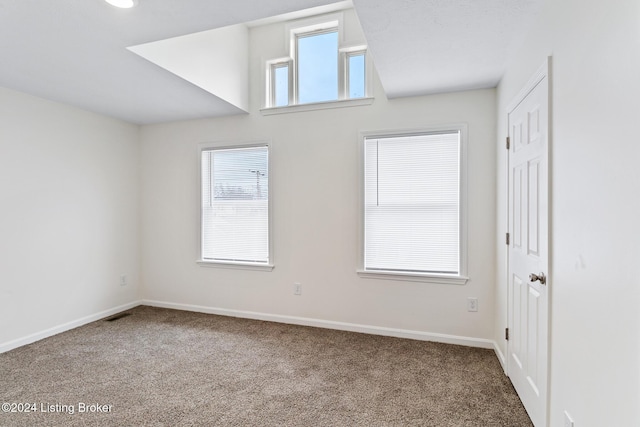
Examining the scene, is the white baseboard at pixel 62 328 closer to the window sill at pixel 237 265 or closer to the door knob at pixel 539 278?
the window sill at pixel 237 265

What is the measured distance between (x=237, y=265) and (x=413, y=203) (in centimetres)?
217

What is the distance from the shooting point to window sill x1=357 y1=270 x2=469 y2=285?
3.04m

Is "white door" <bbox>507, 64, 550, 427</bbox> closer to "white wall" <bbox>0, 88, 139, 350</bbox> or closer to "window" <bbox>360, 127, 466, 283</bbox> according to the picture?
"window" <bbox>360, 127, 466, 283</bbox>

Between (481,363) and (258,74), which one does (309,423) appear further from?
(258,74)

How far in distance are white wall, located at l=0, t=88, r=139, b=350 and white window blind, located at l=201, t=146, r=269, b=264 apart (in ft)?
3.60

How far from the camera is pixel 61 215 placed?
3396 millimetres

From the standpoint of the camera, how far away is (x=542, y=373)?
174 cm

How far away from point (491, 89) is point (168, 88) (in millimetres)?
3027

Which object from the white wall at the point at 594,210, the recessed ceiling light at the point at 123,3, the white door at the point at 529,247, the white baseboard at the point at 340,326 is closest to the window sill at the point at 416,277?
the white baseboard at the point at 340,326

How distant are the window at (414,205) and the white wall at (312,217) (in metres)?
0.11

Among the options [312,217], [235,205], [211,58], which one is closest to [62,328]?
[235,205]

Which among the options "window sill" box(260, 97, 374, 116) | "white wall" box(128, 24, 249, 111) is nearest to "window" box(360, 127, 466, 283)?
"window sill" box(260, 97, 374, 116)

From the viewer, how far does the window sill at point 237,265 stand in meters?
3.70

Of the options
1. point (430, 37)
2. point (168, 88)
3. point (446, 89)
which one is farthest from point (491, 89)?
point (168, 88)
